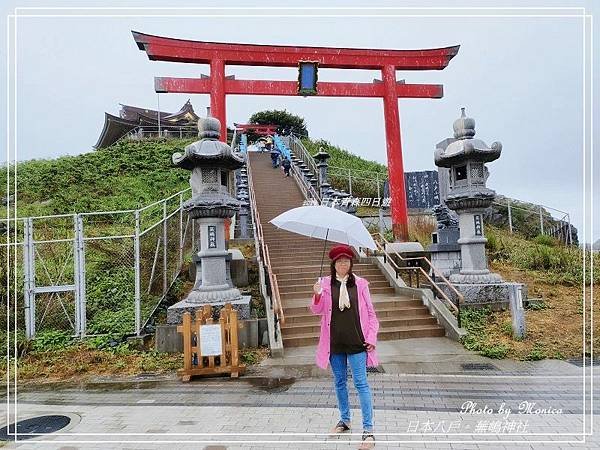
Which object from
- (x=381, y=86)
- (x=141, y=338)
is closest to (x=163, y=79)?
(x=381, y=86)

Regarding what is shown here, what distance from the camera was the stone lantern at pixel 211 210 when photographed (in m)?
7.84

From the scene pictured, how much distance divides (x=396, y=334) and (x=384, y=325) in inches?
13.2

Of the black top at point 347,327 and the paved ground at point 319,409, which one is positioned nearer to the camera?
the black top at point 347,327

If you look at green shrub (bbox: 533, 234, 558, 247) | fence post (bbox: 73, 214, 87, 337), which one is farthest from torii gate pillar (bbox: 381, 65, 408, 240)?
fence post (bbox: 73, 214, 87, 337)

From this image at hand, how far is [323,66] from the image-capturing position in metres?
13.6

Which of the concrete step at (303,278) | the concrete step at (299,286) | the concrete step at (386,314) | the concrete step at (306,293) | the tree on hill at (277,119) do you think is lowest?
the concrete step at (386,314)

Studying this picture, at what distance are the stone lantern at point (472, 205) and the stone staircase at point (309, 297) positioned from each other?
1.20 m

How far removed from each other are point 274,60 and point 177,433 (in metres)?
11.5

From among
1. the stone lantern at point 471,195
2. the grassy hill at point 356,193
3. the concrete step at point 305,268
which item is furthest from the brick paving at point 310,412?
the concrete step at point 305,268

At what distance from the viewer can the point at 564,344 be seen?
7.08 metres

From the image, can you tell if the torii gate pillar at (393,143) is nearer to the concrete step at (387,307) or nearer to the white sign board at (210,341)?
the concrete step at (387,307)

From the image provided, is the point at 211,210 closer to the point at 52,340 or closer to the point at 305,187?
the point at 52,340

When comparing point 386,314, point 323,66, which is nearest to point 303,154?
point 323,66

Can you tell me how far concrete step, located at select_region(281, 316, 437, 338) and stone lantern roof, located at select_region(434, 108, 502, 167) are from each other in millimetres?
3502
